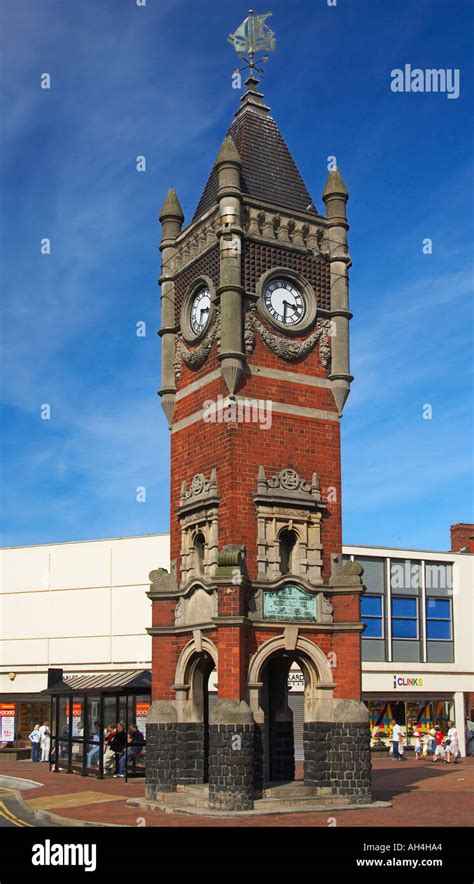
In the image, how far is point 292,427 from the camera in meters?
26.9

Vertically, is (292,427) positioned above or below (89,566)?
above

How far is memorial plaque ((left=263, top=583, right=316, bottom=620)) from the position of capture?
82.9ft

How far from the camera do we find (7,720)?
52281 millimetres

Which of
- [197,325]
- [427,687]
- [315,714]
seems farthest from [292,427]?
[427,687]

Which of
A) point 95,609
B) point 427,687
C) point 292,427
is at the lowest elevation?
point 427,687

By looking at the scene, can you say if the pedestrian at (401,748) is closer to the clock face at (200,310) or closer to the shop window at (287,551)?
the shop window at (287,551)

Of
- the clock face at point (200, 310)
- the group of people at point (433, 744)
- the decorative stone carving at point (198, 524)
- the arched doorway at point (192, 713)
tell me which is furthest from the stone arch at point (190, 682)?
the group of people at point (433, 744)

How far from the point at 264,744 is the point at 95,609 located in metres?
27.3

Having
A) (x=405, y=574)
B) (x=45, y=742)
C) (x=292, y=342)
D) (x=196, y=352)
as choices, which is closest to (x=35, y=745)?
(x=45, y=742)

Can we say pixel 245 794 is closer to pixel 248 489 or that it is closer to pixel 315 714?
pixel 315 714

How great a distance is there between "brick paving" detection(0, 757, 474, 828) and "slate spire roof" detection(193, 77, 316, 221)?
637 inches

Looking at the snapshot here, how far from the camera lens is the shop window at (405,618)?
4994 centimetres

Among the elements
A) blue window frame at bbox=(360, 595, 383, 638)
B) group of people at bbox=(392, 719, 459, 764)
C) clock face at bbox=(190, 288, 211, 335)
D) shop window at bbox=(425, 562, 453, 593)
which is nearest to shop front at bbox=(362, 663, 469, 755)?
group of people at bbox=(392, 719, 459, 764)

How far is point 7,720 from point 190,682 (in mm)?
28717
